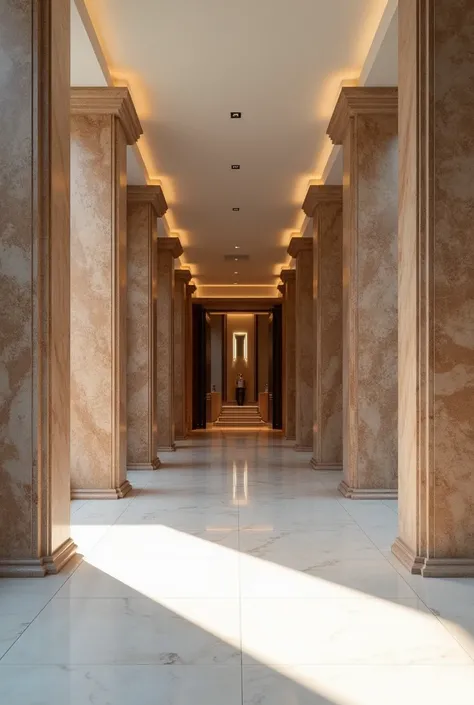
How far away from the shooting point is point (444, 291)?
510cm

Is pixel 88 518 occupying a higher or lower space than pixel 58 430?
lower

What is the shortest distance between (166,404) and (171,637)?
10706mm

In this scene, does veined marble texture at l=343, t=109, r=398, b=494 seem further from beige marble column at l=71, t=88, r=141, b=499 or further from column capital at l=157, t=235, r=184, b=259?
column capital at l=157, t=235, r=184, b=259

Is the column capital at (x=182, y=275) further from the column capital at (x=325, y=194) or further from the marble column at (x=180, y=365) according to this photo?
the column capital at (x=325, y=194)

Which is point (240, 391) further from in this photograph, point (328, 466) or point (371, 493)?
point (371, 493)

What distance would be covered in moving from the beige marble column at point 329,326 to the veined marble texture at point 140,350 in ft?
8.26

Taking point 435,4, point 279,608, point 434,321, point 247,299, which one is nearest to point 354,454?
point 434,321

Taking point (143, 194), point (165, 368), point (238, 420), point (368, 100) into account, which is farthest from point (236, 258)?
point (368, 100)

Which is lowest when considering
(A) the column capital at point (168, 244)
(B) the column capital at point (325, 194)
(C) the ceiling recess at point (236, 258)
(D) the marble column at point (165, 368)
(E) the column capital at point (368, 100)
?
→ (D) the marble column at point (165, 368)

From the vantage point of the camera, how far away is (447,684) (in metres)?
3.24

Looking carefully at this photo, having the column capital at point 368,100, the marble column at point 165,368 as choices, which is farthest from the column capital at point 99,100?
the marble column at point 165,368

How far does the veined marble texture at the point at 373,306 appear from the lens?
838 cm

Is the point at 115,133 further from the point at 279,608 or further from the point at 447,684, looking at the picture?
the point at 447,684

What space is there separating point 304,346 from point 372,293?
6.77 m
